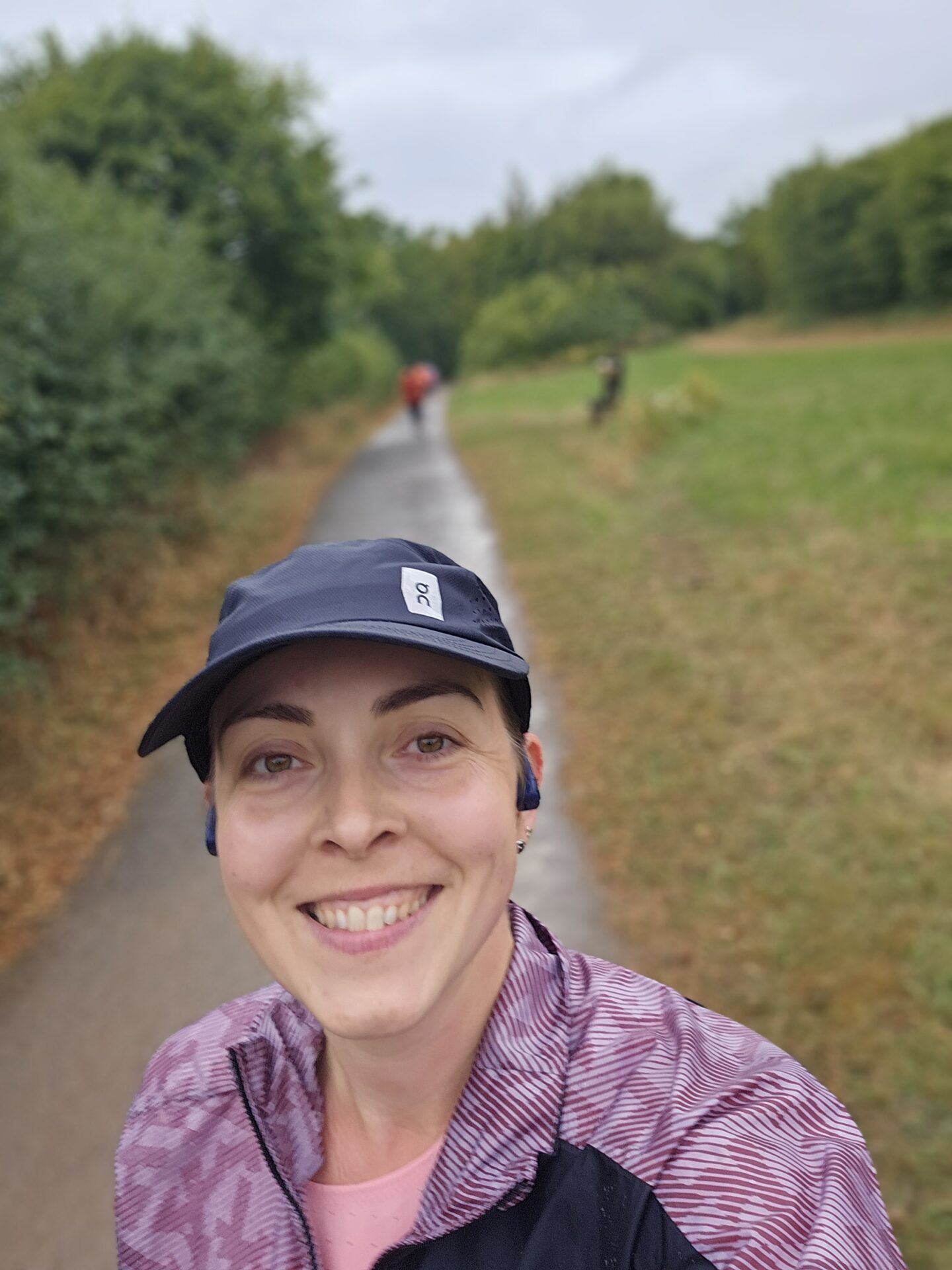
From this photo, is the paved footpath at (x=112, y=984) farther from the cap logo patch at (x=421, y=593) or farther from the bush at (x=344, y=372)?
the bush at (x=344, y=372)

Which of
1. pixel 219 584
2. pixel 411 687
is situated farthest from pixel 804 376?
pixel 411 687

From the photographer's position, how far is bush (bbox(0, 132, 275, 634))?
606 cm

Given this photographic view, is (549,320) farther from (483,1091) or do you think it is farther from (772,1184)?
(772,1184)

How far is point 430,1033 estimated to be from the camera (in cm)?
131


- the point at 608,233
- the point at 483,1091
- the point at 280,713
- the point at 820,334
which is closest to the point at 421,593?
the point at 280,713

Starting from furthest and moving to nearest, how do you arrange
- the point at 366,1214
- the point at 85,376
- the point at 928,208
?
1. the point at 928,208
2. the point at 85,376
3. the point at 366,1214

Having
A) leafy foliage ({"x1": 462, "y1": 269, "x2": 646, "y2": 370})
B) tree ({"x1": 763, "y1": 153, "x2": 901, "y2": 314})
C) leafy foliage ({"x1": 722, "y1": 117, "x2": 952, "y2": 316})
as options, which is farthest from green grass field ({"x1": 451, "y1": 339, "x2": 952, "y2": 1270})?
leafy foliage ({"x1": 462, "y1": 269, "x2": 646, "y2": 370})

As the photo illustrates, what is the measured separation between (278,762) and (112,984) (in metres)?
3.29

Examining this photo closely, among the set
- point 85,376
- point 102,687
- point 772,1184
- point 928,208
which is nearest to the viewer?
point 772,1184

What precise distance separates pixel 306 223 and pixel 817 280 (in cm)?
4138

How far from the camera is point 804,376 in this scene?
26.6m

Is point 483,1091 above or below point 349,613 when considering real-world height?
below

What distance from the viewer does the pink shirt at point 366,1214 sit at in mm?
1320

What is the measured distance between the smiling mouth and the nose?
0.23 ft
